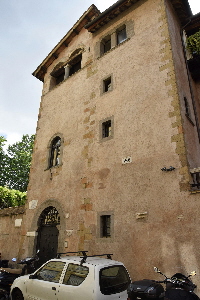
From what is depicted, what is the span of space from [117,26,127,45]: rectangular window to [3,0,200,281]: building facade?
0.08 m

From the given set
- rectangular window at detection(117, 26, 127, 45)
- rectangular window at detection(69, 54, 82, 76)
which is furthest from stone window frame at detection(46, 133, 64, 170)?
rectangular window at detection(117, 26, 127, 45)

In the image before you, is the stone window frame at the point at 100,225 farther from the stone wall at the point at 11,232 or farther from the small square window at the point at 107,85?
the small square window at the point at 107,85

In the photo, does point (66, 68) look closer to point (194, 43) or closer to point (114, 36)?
point (114, 36)

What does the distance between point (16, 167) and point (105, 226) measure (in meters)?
25.6

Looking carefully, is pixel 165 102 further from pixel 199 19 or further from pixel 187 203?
pixel 199 19

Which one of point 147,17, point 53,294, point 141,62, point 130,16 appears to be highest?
point 130,16

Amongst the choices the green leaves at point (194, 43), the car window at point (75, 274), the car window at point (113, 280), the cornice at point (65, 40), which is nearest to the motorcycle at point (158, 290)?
the car window at point (113, 280)

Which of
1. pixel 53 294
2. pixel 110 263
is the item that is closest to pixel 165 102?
pixel 110 263

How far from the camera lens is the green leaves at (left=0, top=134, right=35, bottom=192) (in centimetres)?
3034

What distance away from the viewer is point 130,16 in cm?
1170

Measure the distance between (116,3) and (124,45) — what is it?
108 inches

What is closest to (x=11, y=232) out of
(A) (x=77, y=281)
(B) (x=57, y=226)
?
(B) (x=57, y=226)

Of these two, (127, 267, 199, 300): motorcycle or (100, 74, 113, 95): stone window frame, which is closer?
(127, 267, 199, 300): motorcycle

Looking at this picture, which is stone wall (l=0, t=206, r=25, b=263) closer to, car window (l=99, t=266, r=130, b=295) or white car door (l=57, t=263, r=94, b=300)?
white car door (l=57, t=263, r=94, b=300)
